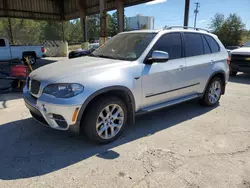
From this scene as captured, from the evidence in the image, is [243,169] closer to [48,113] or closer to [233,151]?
[233,151]

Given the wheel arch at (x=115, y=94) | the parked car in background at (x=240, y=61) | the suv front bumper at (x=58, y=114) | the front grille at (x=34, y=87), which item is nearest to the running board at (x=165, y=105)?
the wheel arch at (x=115, y=94)

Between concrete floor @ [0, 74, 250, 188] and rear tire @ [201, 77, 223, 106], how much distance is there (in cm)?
62

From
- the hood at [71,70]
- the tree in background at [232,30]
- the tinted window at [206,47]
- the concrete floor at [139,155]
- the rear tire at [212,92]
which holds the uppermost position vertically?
the tree in background at [232,30]

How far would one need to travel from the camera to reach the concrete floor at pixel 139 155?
102 inches

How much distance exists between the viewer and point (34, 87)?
332cm

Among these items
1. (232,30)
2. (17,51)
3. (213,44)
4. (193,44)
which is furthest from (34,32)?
(193,44)

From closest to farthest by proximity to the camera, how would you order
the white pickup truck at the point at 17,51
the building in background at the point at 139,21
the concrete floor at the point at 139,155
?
the concrete floor at the point at 139,155
the white pickup truck at the point at 17,51
the building in background at the point at 139,21

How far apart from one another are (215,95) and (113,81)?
328 cm

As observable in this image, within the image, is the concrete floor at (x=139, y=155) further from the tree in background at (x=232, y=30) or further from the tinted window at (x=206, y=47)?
the tree in background at (x=232, y=30)

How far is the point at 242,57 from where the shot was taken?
9250 mm

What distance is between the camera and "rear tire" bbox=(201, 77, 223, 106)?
5.07m

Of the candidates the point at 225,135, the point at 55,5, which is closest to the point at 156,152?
the point at 225,135

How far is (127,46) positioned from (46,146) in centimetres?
230

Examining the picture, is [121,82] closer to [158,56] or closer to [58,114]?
[158,56]
